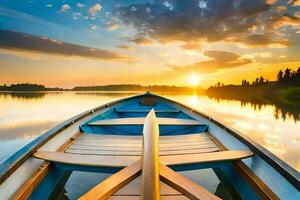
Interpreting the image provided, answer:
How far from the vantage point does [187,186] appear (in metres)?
2.04

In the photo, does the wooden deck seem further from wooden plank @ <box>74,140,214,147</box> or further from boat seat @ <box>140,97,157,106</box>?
boat seat @ <box>140,97,157,106</box>

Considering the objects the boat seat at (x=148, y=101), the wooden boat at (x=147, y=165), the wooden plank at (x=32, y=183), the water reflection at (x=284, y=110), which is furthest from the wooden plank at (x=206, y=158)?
the water reflection at (x=284, y=110)

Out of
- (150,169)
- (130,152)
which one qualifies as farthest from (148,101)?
(150,169)

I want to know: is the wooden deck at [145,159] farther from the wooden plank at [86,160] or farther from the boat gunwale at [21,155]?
the boat gunwale at [21,155]

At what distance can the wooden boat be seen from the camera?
202 centimetres

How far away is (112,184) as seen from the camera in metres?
2.04

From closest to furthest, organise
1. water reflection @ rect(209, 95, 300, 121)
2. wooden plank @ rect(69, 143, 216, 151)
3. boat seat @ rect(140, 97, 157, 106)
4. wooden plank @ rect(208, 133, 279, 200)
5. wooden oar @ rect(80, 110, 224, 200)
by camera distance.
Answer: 1. wooden oar @ rect(80, 110, 224, 200)
2. wooden plank @ rect(208, 133, 279, 200)
3. wooden plank @ rect(69, 143, 216, 151)
4. boat seat @ rect(140, 97, 157, 106)
5. water reflection @ rect(209, 95, 300, 121)

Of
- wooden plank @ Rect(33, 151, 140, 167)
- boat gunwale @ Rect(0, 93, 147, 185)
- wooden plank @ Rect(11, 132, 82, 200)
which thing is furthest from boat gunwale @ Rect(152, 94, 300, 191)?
boat gunwale @ Rect(0, 93, 147, 185)

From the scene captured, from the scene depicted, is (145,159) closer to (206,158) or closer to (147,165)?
(147,165)

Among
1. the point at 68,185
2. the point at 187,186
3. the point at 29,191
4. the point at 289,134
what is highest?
the point at 187,186

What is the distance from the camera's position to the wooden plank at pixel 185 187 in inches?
75.4

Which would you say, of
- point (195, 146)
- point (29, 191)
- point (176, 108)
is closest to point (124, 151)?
point (195, 146)

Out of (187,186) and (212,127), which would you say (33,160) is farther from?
(212,127)

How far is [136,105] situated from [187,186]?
7947mm
